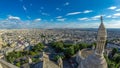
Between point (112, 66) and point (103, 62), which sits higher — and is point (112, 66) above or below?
below

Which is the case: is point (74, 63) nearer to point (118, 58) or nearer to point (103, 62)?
point (118, 58)

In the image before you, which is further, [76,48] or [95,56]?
[76,48]

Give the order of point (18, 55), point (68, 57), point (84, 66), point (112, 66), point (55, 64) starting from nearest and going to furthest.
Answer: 1. point (84, 66)
2. point (55, 64)
3. point (112, 66)
4. point (68, 57)
5. point (18, 55)

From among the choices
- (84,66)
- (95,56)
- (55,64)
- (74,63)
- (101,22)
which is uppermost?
(101,22)

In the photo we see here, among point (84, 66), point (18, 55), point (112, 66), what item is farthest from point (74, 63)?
point (84, 66)

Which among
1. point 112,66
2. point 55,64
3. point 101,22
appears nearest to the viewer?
point 101,22

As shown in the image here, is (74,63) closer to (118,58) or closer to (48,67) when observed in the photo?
(118,58)

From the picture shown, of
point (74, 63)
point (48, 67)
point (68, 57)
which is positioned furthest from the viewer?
point (68, 57)

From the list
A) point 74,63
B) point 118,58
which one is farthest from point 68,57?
point 118,58

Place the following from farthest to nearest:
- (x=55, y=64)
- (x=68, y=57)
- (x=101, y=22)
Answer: (x=68, y=57)
(x=55, y=64)
(x=101, y=22)
